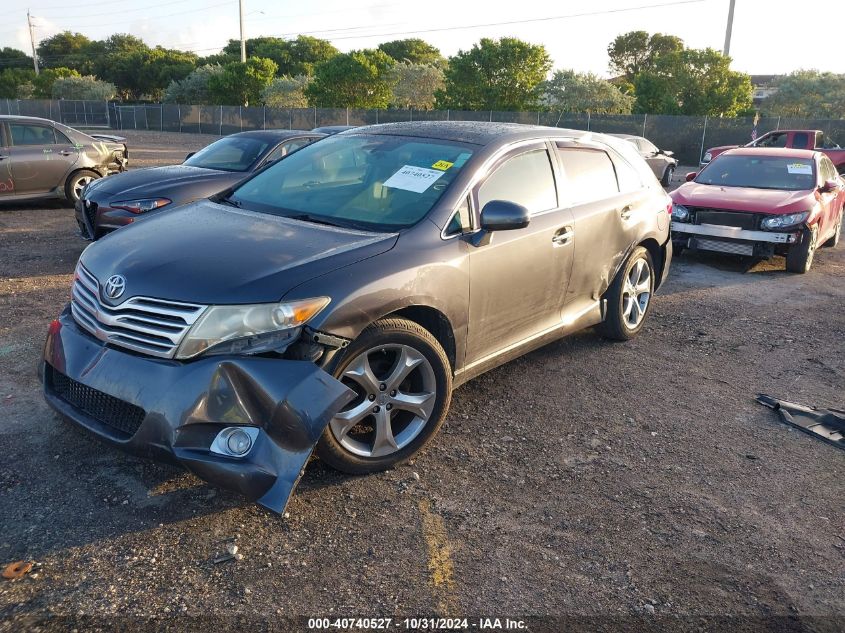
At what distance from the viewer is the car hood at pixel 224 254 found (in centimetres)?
318

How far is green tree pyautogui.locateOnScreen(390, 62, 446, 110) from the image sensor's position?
2288 inches

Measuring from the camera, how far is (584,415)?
4562 mm

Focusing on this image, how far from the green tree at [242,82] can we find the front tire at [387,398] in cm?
5763

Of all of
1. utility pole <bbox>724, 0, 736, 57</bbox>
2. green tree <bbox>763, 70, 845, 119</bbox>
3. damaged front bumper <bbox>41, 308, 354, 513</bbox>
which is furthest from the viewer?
green tree <bbox>763, 70, 845, 119</bbox>

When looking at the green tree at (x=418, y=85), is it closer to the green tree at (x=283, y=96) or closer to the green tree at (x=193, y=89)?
the green tree at (x=283, y=96)

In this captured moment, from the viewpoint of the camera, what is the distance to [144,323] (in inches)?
126

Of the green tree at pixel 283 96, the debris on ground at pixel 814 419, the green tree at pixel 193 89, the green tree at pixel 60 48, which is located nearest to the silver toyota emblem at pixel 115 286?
the debris on ground at pixel 814 419

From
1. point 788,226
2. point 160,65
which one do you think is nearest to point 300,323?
point 788,226

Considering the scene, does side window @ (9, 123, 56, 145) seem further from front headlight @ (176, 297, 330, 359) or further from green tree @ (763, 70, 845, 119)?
green tree @ (763, 70, 845, 119)

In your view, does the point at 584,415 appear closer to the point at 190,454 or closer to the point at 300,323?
the point at 300,323

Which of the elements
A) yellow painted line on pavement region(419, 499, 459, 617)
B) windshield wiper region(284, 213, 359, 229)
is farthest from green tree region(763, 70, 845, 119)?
yellow painted line on pavement region(419, 499, 459, 617)

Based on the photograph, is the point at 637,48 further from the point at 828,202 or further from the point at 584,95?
the point at 828,202

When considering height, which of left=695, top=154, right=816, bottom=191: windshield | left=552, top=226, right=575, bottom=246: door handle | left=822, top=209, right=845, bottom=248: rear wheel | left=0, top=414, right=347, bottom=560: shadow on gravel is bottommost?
left=0, top=414, right=347, bottom=560: shadow on gravel

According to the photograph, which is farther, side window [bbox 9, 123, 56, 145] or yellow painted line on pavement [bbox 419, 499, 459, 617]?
side window [bbox 9, 123, 56, 145]
